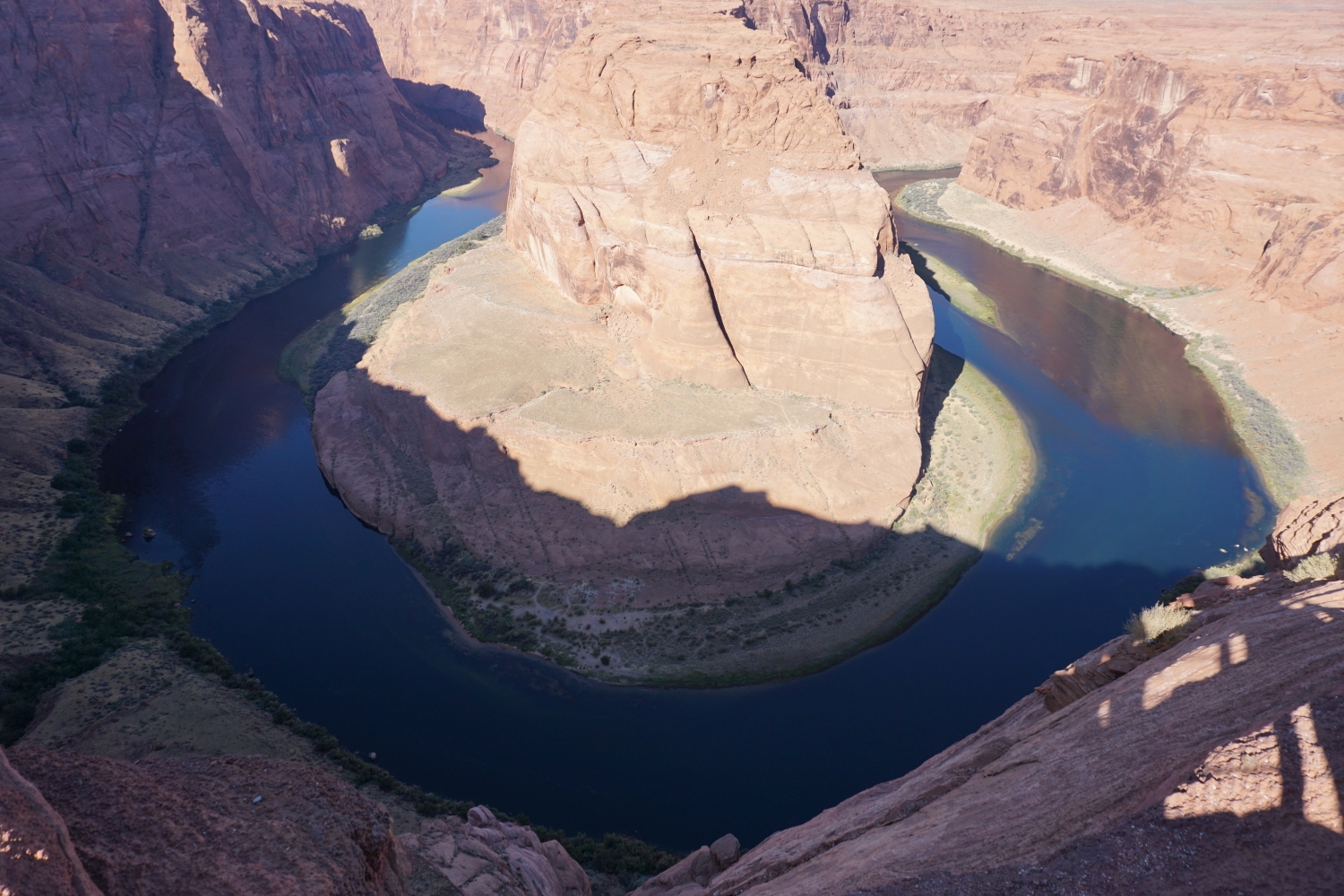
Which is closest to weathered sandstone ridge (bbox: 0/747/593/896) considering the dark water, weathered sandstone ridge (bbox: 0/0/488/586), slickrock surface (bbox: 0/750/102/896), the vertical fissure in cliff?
slickrock surface (bbox: 0/750/102/896)

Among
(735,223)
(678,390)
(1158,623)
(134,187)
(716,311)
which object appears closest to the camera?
(1158,623)

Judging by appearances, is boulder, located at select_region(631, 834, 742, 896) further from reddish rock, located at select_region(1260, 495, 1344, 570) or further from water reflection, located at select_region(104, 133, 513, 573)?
water reflection, located at select_region(104, 133, 513, 573)

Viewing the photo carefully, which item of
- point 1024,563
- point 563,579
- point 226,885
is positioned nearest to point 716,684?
point 563,579

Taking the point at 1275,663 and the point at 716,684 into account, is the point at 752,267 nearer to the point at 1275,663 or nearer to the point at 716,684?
the point at 716,684

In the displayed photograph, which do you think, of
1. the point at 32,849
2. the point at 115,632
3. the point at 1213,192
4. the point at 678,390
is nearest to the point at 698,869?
the point at 32,849

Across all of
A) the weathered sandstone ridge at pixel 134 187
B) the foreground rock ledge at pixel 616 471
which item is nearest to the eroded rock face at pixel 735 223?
the foreground rock ledge at pixel 616 471

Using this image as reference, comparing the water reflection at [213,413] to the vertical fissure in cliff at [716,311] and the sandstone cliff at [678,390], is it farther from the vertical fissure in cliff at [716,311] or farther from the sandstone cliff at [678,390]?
the vertical fissure in cliff at [716,311]

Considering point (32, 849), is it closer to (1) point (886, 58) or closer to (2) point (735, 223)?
(2) point (735, 223)

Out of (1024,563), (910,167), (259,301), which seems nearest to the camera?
(1024,563)
